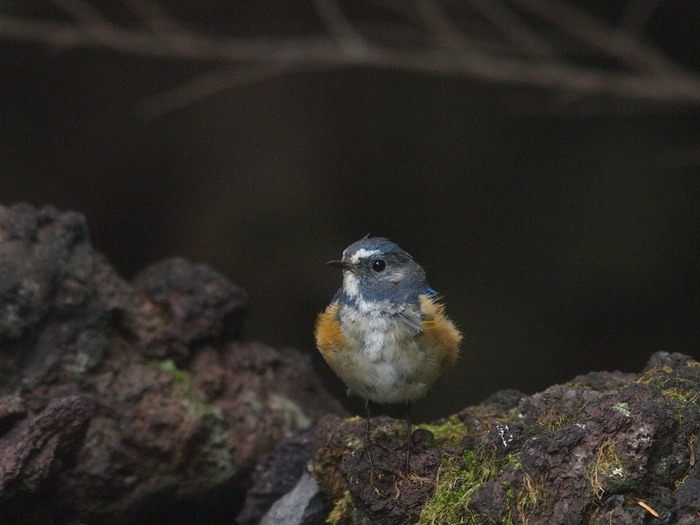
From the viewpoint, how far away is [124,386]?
4.40 metres

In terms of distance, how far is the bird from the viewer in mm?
3740

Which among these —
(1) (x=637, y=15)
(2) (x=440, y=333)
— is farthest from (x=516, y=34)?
(2) (x=440, y=333)

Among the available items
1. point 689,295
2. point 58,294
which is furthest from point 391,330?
point 689,295

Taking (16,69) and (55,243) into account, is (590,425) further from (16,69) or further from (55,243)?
(16,69)

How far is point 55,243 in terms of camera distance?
4438 millimetres

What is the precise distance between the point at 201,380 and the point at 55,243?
0.94 meters

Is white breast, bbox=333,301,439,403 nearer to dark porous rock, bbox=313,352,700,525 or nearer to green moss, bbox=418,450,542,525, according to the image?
dark porous rock, bbox=313,352,700,525

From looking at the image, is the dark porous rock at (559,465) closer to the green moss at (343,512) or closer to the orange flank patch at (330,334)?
the green moss at (343,512)

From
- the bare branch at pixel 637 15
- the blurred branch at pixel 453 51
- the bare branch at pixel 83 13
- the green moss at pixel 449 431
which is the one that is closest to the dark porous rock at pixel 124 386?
the green moss at pixel 449 431

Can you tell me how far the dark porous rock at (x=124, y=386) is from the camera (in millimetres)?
4062

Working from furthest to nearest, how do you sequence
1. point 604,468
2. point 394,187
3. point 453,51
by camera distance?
point 394,187 < point 453,51 < point 604,468

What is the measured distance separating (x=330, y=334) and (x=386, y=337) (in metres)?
0.25

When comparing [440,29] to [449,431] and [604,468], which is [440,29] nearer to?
[449,431]

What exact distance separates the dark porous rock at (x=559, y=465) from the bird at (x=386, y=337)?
0.13 meters
